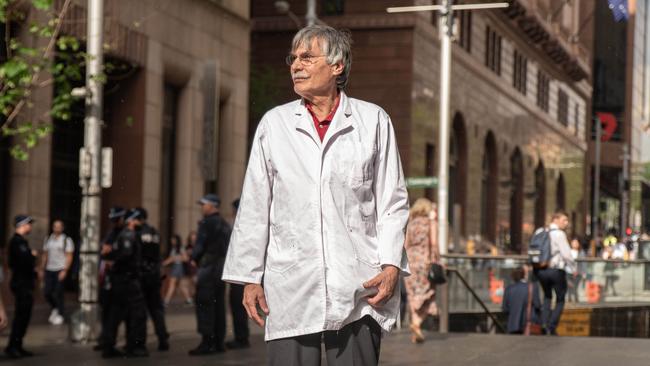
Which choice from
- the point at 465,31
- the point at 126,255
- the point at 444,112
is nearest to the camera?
the point at 126,255

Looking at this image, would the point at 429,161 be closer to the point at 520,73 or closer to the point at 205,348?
the point at 520,73

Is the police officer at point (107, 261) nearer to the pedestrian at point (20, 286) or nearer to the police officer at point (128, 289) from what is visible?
the police officer at point (128, 289)

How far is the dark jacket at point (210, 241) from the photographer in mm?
14500

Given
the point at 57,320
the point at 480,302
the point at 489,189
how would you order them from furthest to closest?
the point at 489,189 < the point at 480,302 < the point at 57,320

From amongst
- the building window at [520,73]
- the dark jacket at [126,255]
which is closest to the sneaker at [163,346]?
the dark jacket at [126,255]

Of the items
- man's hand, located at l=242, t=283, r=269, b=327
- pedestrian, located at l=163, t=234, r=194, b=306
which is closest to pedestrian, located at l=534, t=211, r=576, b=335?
pedestrian, located at l=163, t=234, r=194, b=306

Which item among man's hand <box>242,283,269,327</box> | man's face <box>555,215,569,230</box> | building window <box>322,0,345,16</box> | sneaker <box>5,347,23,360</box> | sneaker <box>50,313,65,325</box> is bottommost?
sneaker <box>50,313,65,325</box>

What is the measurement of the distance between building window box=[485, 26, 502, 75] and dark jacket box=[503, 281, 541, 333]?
79.7 feet

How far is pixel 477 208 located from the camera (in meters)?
44.7

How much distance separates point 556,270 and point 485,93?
84.2 ft

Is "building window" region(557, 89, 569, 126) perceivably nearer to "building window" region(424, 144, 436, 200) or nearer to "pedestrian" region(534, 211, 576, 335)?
"building window" region(424, 144, 436, 200)

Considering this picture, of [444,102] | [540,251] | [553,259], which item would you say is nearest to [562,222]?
[540,251]

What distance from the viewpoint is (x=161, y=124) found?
96.9 feet

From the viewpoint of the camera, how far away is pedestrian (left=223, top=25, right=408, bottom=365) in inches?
187
